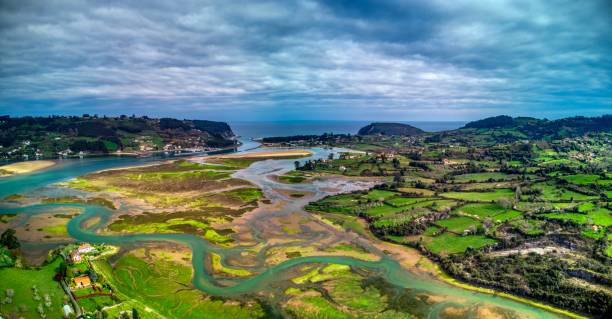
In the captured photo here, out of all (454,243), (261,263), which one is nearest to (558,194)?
(454,243)

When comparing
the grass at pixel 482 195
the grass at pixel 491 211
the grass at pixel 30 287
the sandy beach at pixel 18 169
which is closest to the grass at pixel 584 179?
the grass at pixel 482 195

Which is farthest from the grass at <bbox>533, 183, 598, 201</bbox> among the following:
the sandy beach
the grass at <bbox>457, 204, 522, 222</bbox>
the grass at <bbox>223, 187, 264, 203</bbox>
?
the sandy beach

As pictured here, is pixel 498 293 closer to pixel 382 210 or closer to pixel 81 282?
pixel 382 210

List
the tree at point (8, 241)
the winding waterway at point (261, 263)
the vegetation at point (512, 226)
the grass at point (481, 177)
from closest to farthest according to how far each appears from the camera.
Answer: the winding waterway at point (261, 263) < the vegetation at point (512, 226) < the tree at point (8, 241) < the grass at point (481, 177)

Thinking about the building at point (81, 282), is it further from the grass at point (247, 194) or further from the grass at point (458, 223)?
the grass at point (458, 223)

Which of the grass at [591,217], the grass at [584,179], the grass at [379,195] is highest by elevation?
the grass at [584,179]
